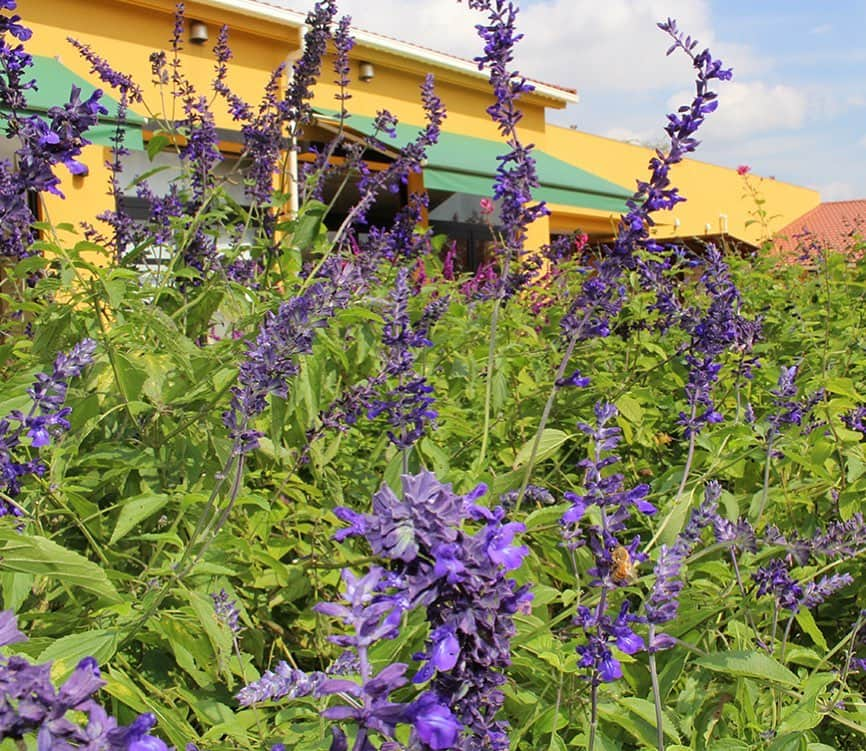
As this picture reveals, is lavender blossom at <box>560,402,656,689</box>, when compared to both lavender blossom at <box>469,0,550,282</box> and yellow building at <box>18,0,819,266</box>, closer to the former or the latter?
lavender blossom at <box>469,0,550,282</box>

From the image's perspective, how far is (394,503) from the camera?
0.76 m

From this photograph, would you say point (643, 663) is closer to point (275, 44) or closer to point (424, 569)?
point (424, 569)

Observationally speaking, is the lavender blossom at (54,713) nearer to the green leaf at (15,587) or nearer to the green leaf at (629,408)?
the green leaf at (15,587)

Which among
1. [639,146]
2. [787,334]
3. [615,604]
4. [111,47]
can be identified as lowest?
[615,604]

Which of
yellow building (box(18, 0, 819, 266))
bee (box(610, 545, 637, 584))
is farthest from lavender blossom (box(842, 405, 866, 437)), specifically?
yellow building (box(18, 0, 819, 266))

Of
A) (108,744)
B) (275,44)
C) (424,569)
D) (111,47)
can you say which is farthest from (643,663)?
(275,44)

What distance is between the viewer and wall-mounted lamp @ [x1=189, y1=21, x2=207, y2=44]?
10.6 metres

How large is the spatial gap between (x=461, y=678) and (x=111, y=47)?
10.9 m

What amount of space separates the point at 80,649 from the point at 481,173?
37.0ft

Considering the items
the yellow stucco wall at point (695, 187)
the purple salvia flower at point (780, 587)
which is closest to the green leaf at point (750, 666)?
the purple salvia flower at point (780, 587)

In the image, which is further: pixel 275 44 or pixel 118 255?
pixel 275 44

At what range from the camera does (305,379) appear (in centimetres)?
199

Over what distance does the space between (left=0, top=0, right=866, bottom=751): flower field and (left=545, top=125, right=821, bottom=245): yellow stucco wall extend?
41.0 feet

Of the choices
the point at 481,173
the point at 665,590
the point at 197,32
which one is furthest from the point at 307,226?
the point at 481,173
